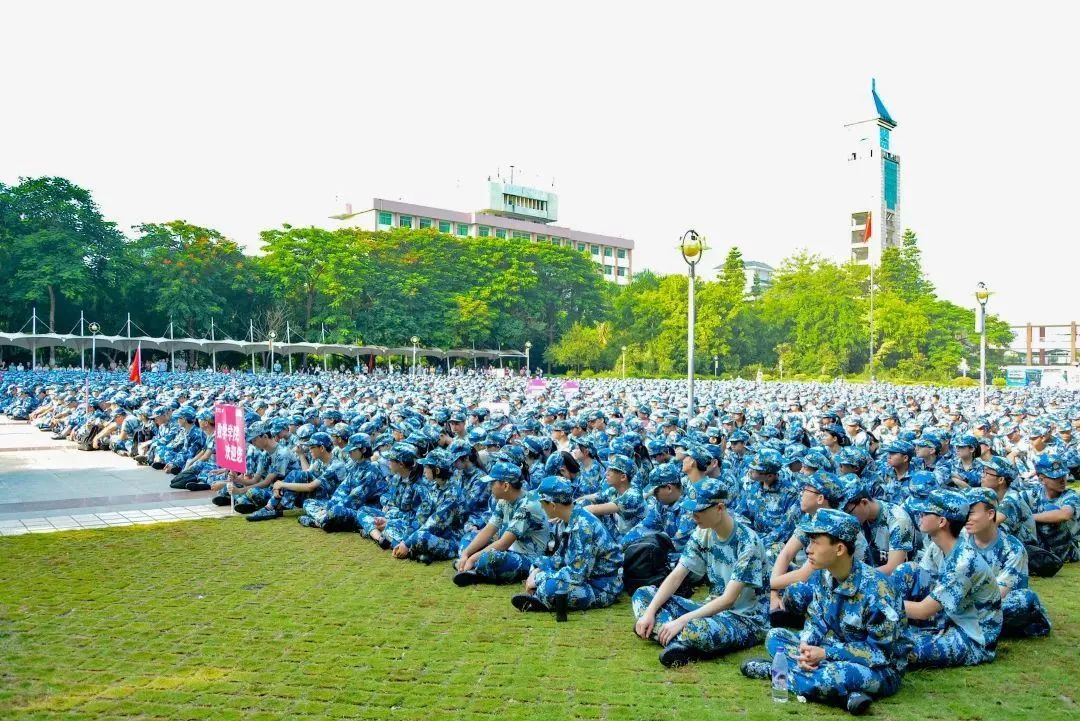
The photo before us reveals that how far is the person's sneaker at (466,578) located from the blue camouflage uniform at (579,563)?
716 millimetres

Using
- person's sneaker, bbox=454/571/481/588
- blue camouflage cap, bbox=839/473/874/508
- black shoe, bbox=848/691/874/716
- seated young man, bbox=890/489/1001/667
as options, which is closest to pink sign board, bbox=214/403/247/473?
person's sneaker, bbox=454/571/481/588

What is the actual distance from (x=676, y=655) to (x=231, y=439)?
683 cm

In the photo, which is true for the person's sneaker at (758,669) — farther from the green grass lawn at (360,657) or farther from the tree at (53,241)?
the tree at (53,241)

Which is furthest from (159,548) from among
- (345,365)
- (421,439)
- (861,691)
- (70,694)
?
(345,365)

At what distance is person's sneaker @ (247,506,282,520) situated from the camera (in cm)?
1001

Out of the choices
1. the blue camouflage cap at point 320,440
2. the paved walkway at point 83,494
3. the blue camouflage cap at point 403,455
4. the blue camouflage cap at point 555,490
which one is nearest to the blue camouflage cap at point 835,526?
the blue camouflage cap at point 555,490

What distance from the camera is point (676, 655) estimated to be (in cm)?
526

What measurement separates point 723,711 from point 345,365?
189ft

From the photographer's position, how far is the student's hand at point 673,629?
5.36 meters

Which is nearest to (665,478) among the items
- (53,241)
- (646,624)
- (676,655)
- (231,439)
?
(646,624)

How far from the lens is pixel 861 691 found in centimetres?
455

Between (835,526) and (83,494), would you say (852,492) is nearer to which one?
(835,526)

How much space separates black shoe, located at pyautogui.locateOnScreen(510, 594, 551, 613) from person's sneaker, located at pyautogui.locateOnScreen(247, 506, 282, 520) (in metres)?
4.71

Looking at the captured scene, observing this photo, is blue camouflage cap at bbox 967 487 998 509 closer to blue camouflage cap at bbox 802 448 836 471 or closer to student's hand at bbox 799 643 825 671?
student's hand at bbox 799 643 825 671
